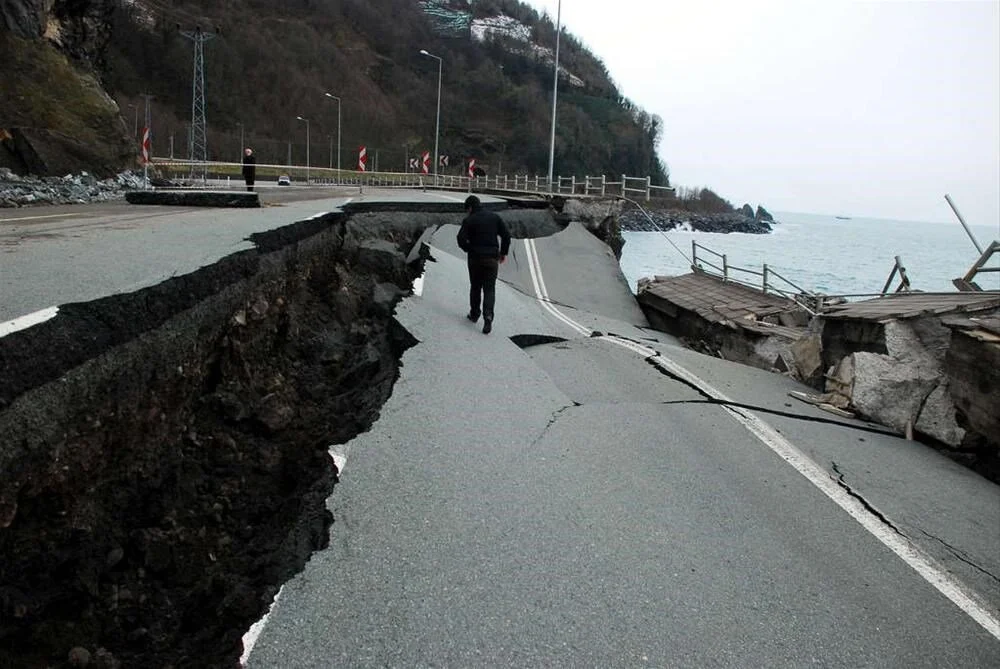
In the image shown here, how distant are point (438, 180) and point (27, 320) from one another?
5672cm

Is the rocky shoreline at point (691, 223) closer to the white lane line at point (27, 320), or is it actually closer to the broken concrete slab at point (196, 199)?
the broken concrete slab at point (196, 199)

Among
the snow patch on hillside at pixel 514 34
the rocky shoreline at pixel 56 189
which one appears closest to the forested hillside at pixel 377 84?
the snow patch on hillside at pixel 514 34

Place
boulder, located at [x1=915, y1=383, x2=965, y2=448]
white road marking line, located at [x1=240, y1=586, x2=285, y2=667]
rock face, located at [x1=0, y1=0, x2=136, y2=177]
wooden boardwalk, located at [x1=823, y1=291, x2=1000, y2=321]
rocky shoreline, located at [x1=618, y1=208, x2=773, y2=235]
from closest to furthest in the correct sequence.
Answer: white road marking line, located at [x1=240, y1=586, x2=285, y2=667], boulder, located at [x1=915, y1=383, x2=965, y2=448], wooden boardwalk, located at [x1=823, y1=291, x2=1000, y2=321], rock face, located at [x1=0, y1=0, x2=136, y2=177], rocky shoreline, located at [x1=618, y1=208, x2=773, y2=235]

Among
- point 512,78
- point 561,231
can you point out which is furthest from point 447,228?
point 512,78

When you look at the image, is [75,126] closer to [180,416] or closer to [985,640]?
[180,416]

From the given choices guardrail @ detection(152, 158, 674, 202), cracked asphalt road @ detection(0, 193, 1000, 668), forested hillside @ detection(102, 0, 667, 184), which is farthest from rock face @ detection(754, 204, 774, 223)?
cracked asphalt road @ detection(0, 193, 1000, 668)

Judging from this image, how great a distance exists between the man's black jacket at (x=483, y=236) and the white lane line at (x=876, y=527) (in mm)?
3197

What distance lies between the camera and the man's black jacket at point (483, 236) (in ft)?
31.5

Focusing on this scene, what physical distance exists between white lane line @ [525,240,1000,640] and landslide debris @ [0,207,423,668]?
3.55 m

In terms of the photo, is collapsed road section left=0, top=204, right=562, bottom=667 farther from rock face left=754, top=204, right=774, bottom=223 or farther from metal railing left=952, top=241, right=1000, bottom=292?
rock face left=754, top=204, right=774, bottom=223

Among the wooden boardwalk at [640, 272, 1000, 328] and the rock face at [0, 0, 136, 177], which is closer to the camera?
the wooden boardwalk at [640, 272, 1000, 328]

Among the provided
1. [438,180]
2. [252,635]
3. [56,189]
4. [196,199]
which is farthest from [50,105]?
[438,180]

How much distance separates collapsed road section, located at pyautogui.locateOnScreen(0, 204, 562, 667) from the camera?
130 inches

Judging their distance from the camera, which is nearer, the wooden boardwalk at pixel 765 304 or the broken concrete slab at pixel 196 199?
the wooden boardwalk at pixel 765 304
